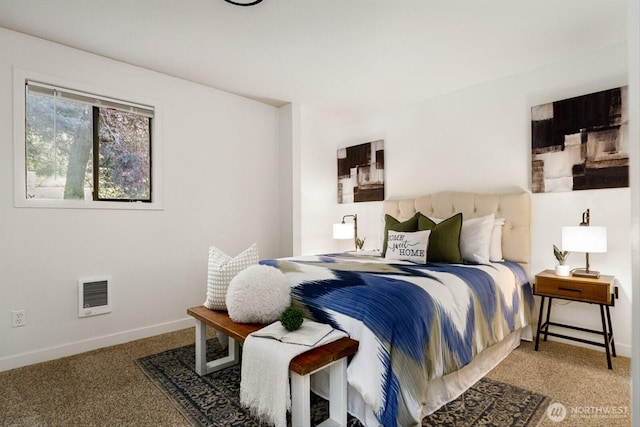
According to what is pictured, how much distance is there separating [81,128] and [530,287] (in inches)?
162

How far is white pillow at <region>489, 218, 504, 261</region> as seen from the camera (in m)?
3.09

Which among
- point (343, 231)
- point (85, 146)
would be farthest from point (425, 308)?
point (85, 146)

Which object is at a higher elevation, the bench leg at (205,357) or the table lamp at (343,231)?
the table lamp at (343,231)

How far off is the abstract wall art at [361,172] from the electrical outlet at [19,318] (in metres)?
3.50

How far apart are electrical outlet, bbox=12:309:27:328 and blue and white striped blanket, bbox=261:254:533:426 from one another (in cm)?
202

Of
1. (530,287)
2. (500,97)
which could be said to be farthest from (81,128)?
(530,287)

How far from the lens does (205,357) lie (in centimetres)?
235

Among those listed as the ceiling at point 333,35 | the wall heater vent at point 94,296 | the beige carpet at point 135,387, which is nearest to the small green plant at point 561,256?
the beige carpet at point 135,387

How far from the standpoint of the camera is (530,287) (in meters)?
2.99

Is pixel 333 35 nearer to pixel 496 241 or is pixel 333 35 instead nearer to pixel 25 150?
pixel 496 241

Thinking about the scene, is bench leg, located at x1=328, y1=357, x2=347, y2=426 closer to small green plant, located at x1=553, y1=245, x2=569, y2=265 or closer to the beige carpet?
the beige carpet

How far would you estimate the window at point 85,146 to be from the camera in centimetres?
275

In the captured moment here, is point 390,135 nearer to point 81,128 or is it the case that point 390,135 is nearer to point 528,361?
point 528,361

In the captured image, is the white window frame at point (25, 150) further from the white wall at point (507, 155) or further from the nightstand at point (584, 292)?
the nightstand at point (584, 292)
